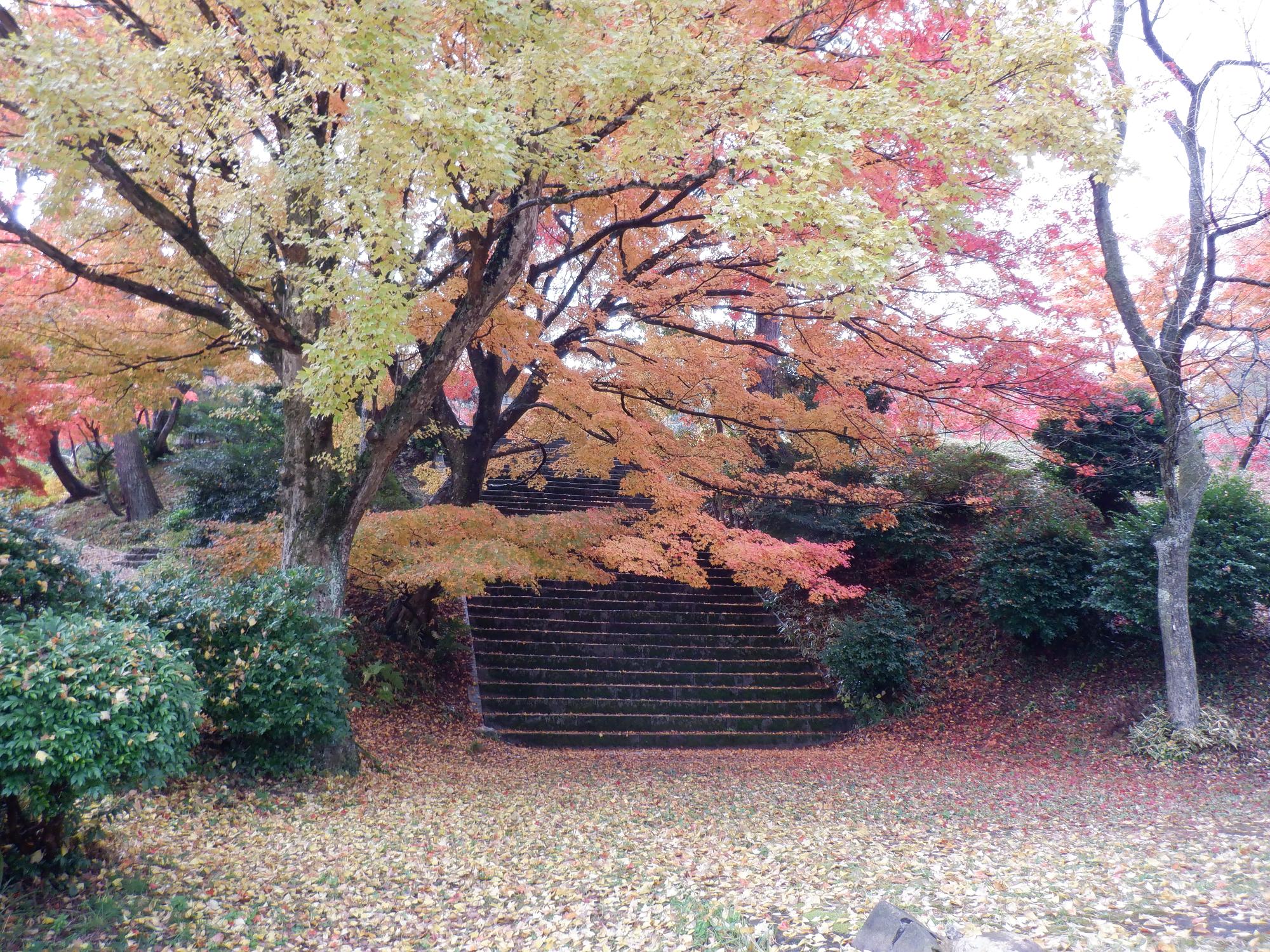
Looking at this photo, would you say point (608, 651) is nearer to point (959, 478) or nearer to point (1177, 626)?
point (959, 478)

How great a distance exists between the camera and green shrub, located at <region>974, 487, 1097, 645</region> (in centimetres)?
934

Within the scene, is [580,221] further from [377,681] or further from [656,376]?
[377,681]

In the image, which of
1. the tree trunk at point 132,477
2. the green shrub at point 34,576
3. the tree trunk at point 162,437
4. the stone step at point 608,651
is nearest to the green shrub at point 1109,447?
the stone step at point 608,651

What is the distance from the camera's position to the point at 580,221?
8961 mm

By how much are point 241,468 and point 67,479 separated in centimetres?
594

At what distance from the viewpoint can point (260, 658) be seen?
5270mm

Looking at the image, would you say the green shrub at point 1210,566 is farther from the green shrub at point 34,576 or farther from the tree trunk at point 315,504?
the green shrub at point 34,576

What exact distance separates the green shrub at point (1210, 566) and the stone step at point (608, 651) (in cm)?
458

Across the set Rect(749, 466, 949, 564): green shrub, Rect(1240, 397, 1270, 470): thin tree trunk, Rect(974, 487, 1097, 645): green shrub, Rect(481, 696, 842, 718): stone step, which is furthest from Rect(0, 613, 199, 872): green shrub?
Rect(974, 487, 1097, 645): green shrub

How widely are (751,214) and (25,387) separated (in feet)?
24.5

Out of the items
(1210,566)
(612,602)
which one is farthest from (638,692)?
(1210,566)

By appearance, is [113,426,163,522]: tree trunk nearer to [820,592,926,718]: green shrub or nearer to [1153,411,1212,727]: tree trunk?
[820,592,926,718]: green shrub

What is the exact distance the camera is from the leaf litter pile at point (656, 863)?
3.39m

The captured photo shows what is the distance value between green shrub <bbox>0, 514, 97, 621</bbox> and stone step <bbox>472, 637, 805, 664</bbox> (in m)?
6.55
